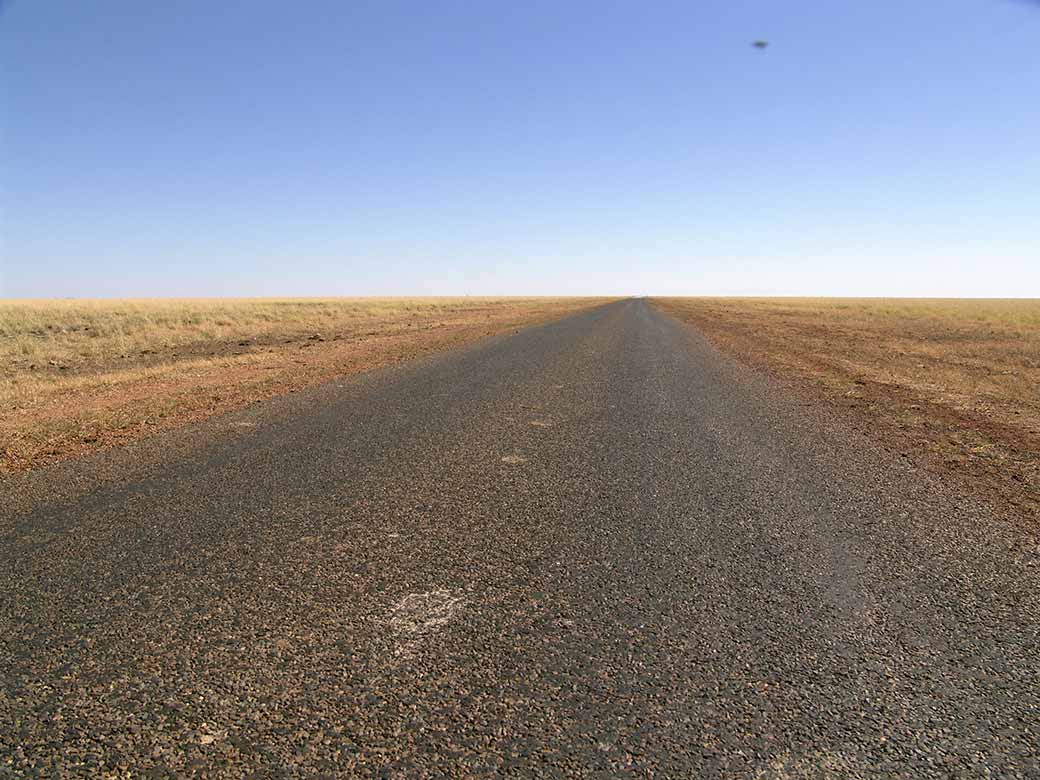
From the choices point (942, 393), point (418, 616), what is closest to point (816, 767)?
point (418, 616)

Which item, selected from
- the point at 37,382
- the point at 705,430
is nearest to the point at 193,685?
the point at 705,430

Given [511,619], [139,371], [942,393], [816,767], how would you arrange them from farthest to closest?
[139,371]
[942,393]
[511,619]
[816,767]

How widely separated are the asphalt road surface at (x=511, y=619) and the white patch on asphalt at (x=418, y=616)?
0.01m

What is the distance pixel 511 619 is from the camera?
297cm

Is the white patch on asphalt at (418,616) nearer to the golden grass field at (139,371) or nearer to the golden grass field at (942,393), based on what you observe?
the golden grass field at (942,393)

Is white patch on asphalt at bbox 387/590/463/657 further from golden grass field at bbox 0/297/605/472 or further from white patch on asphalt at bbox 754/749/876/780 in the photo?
golden grass field at bbox 0/297/605/472

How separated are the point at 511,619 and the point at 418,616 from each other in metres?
0.45

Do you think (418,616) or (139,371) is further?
(139,371)

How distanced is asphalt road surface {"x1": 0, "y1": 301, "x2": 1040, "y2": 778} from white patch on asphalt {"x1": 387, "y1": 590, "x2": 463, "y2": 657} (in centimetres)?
1

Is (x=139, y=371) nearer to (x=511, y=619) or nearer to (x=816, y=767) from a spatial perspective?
(x=511, y=619)

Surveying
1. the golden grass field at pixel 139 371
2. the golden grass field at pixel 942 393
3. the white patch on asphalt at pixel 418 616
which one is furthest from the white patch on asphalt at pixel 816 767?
the golden grass field at pixel 139 371

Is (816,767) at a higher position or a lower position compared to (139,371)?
lower

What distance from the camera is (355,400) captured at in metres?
9.22

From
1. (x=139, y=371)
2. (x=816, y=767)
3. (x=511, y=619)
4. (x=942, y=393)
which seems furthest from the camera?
(x=139, y=371)
